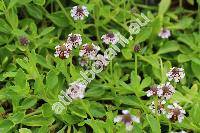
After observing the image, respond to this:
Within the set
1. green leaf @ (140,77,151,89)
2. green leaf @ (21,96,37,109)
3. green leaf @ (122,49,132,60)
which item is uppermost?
green leaf @ (122,49,132,60)

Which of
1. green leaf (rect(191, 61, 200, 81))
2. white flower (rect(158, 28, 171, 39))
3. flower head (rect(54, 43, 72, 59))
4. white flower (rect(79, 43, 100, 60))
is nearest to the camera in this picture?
flower head (rect(54, 43, 72, 59))

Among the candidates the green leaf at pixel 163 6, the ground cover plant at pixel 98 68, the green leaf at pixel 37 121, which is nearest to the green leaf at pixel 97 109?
the ground cover plant at pixel 98 68

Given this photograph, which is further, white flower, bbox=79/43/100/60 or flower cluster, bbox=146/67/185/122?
white flower, bbox=79/43/100/60

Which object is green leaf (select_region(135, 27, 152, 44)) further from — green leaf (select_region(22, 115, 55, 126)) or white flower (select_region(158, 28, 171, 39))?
green leaf (select_region(22, 115, 55, 126))

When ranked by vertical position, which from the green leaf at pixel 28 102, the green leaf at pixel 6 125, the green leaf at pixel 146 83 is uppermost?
the green leaf at pixel 146 83

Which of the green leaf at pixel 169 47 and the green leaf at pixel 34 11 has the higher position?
the green leaf at pixel 34 11

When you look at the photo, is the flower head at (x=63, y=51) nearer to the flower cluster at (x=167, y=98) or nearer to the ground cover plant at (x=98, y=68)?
the ground cover plant at (x=98, y=68)

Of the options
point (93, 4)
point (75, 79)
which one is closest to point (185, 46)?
point (93, 4)

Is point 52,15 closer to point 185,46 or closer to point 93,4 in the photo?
point 93,4

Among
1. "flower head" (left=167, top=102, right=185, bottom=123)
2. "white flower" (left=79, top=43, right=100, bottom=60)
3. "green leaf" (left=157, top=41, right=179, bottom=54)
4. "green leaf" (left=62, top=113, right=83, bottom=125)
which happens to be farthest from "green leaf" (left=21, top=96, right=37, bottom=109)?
"green leaf" (left=157, top=41, right=179, bottom=54)
